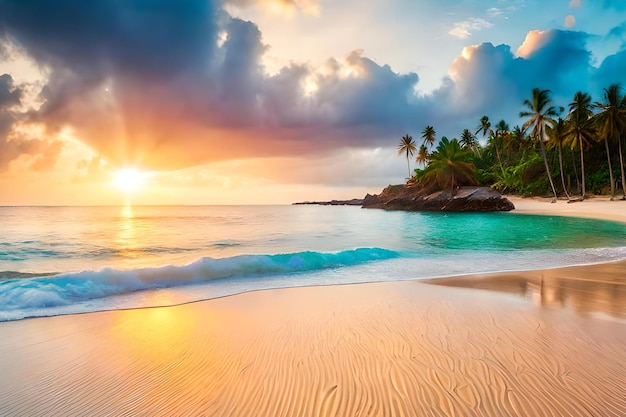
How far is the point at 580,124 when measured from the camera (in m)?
43.3

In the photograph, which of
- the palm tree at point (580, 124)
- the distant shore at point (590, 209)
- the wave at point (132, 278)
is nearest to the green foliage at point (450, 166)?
the distant shore at point (590, 209)

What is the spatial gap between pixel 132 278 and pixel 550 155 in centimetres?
6487

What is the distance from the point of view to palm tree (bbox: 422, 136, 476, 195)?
52.9 metres

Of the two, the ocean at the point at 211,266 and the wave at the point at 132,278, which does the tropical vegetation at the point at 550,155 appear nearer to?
Result: the ocean at the point at 211,266

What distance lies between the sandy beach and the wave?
123 centimetres

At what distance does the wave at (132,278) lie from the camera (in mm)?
6504

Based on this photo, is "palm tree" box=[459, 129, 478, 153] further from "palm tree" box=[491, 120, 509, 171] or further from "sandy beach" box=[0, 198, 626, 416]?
"sandy beach" box=[0, 198, 626, 416]

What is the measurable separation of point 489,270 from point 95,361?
9.60m

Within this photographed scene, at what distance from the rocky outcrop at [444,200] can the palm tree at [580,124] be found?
10.3 meters

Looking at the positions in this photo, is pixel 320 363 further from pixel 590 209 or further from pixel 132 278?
pixel 590 209

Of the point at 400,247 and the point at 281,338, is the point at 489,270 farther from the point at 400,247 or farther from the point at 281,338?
the point at 281,338

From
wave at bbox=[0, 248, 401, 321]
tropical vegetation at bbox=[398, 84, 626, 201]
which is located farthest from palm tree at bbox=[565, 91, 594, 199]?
wave at bbox=[0, 248, 401, 321]

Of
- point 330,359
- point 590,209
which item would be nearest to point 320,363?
point 330,359

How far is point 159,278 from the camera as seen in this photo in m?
8.74
